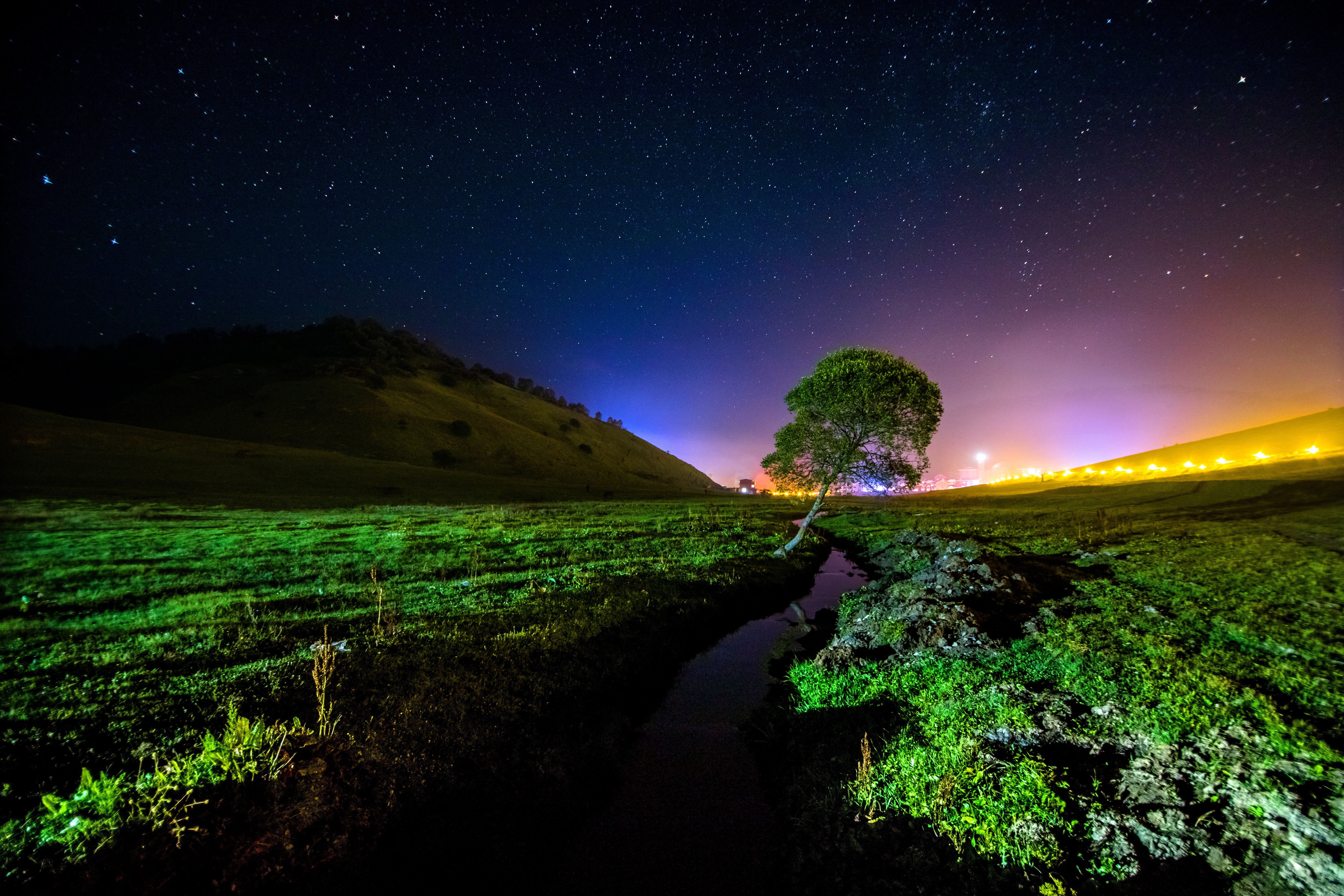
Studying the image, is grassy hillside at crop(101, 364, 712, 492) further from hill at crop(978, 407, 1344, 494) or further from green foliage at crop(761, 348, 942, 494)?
A: hill at crop(978, 407, 1344, 494)

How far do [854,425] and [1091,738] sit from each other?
22.3m

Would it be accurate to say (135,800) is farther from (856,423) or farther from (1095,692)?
(856,423)

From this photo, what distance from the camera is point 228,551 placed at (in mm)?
24141

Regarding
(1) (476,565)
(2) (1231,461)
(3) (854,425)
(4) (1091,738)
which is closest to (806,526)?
(3) (854,425)


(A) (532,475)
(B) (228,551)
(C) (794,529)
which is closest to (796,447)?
(C) (794,529)

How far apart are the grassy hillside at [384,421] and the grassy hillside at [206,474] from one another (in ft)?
36.2

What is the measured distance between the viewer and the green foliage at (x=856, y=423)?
89.3 ft

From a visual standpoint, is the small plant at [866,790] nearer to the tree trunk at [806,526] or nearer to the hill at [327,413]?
the tree trunk at [806,526]

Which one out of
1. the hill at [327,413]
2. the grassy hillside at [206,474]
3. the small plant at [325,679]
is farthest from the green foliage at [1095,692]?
the hill at [327,413]

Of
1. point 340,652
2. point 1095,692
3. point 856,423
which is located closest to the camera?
point 1095,692

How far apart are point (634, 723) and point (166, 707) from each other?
10.2m

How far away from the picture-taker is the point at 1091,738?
26.1ft

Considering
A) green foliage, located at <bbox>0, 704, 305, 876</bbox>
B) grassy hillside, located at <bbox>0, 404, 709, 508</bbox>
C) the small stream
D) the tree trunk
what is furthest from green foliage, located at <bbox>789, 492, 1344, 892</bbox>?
grassy hillside, located at <bbox>0, 404, 709, 508</bbox>

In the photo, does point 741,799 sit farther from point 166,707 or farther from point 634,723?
point 166,707
